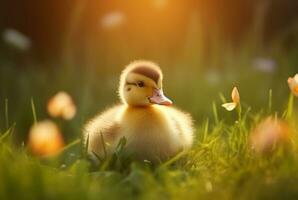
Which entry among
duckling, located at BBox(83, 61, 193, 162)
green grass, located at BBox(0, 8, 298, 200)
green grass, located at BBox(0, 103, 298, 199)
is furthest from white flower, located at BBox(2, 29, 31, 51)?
duckling, located at BBox(83, 61, 193, 162)

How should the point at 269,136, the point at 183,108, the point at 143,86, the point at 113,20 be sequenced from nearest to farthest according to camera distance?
the point at 269,136 < the point at 143,86 < the point at 183,108 < the point at 113,20

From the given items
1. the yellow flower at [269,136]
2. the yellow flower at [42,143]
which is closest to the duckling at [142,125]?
the yellow flower at [42,143]

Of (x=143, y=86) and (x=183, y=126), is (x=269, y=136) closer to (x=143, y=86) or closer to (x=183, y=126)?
(x=183, y=126)

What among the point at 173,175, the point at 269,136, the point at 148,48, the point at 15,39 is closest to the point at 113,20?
the point at 148,48

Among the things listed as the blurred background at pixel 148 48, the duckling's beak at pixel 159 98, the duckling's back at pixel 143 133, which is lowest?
the blurred background at pixel 148 48

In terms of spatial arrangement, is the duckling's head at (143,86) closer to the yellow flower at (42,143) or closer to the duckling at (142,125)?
the duckling at (142,125)

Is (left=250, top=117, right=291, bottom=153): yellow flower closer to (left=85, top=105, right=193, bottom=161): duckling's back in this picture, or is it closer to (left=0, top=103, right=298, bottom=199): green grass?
(left=0, top=103, right=298, bottom=199): green grass

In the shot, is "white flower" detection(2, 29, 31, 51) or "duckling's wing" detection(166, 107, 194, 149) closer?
"duckling's wing" detection(166, 107, 194, 149)
